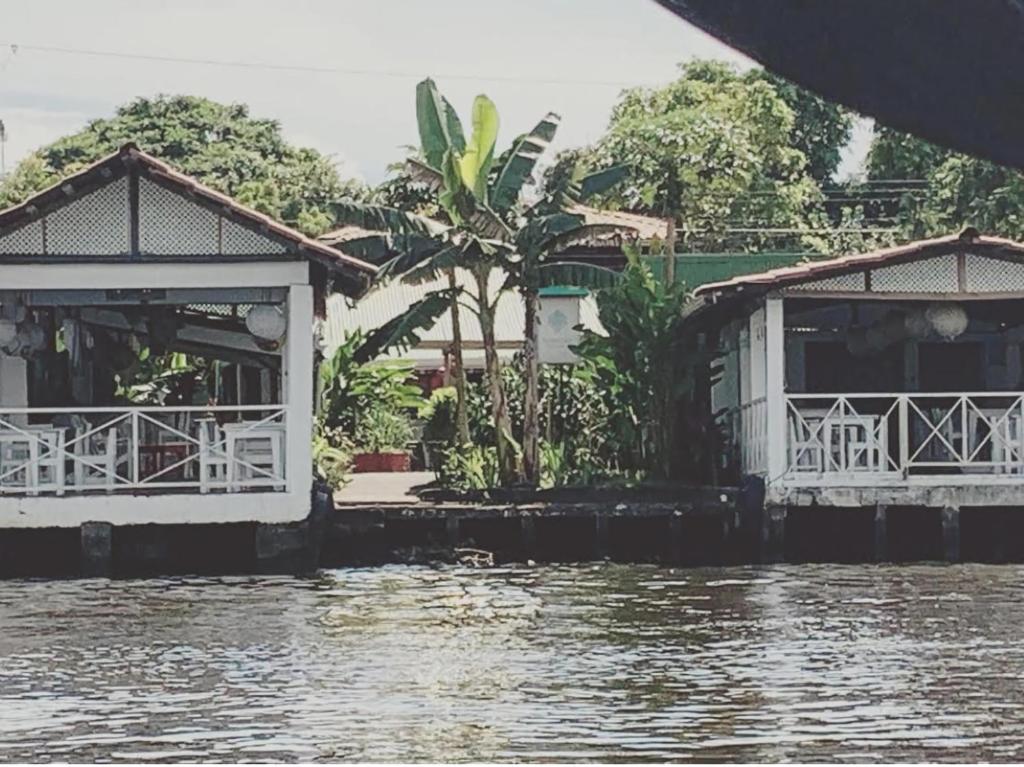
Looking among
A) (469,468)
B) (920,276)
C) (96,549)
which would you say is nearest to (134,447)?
(96,549)

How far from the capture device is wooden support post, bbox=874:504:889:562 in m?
20.7

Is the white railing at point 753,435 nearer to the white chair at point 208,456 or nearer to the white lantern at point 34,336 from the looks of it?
the white chair at point 208,456

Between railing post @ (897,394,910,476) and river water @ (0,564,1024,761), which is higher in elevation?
railing post @ (897,394,910,476)

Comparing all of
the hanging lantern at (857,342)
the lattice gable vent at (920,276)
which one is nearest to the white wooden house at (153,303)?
the lattice gable vent at (920,276)

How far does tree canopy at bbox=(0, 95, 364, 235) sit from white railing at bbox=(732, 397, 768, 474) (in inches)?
1032

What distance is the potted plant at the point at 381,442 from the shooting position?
31656 mm

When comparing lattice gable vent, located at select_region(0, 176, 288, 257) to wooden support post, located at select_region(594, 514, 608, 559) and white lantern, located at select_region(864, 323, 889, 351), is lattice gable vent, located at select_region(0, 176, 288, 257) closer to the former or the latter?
wooden support post, located at select_region(594, 514, 608, 559)

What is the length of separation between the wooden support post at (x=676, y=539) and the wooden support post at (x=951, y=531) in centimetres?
291

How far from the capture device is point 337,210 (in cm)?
2244

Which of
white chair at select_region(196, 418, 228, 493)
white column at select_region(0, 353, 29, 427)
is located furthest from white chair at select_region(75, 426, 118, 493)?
white column at select_region(0, 353, 29, 427)

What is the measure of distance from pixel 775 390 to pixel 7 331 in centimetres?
838

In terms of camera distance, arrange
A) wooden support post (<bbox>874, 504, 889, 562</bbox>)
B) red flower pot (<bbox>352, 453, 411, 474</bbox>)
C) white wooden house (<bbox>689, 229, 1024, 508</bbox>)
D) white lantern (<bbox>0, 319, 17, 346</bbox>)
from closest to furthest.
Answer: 1. white lantern (<bbox>0, 319, 17, 346</bbox>)
2. white wooden house (<bbox>689, 229, 1024, 508</bbox>)
3. wooden support post (<bbox>874, 504, 889, 562</bbox>)
4. red flower pot (<bbox>352, 453, 411, 474</bbox>)

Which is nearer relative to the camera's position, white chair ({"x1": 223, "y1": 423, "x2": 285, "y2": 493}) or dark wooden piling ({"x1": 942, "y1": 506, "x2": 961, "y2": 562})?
white chair ({"x1": 223, "y1": 423, "x2": 285, "y2": 493})

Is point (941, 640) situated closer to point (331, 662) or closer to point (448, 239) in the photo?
point (331, 662)
